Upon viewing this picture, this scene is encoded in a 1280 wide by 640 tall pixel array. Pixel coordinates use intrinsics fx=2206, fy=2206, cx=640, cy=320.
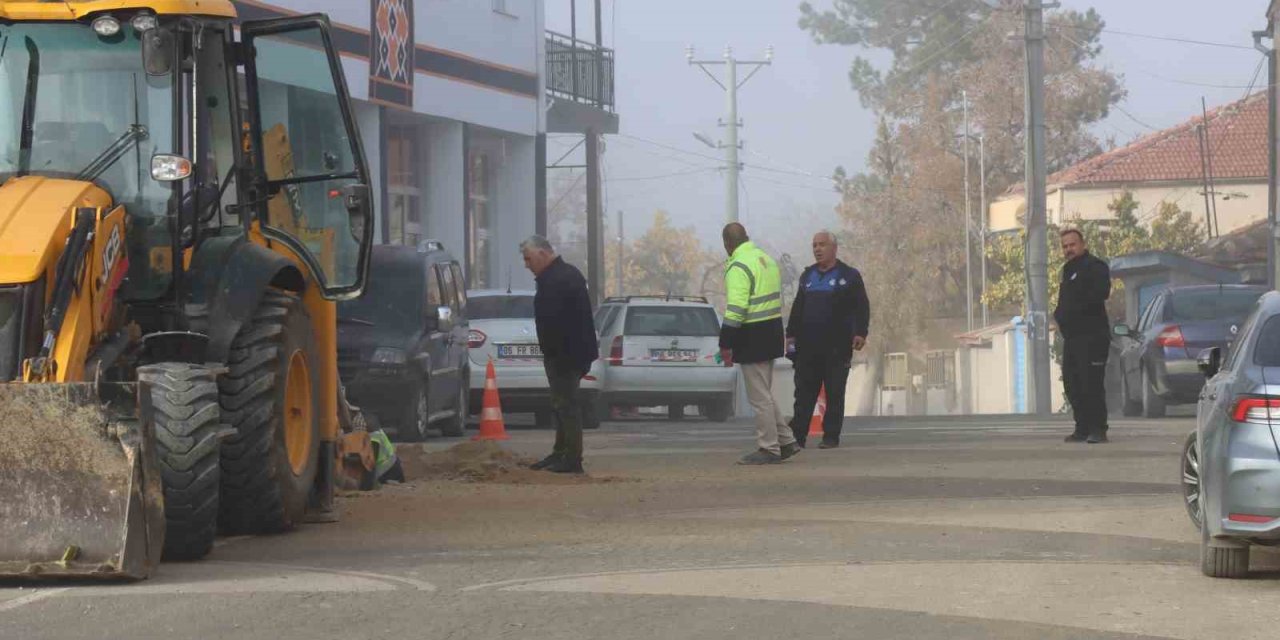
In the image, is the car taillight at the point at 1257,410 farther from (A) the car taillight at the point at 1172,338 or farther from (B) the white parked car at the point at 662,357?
(B) the white parked car at the point at 662,357

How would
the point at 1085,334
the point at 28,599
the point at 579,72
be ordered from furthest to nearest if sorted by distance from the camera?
the point at 579,72
the point at 1085,334
the point at 28,599

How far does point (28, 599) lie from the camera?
8.68m

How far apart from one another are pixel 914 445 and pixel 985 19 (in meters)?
61.1

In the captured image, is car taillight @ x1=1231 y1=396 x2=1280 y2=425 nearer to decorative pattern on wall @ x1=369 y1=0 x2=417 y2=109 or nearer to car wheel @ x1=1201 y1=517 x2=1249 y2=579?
car wheel @ x1=1201 y1=517 x2=1249 y2=579

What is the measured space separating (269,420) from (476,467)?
16.3 feet

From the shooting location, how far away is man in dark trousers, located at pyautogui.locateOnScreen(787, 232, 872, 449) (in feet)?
61.0

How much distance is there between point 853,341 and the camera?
61.3ft

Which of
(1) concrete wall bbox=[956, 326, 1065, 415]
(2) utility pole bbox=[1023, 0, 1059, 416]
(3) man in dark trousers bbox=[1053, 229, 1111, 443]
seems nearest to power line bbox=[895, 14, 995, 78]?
(1) concrete wall bbox=[956, 326, 1065, 415]

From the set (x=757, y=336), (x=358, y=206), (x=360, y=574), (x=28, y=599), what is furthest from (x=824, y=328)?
(x=28, y=599)

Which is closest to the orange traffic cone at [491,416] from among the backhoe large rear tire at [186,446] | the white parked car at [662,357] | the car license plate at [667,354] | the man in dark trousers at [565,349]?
the white parked car at [662,357]

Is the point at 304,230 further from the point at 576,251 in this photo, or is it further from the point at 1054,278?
the point at 576,251

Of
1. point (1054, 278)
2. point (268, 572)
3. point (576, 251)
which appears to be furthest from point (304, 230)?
point (576, 251)

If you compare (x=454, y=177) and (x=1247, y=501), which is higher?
(x=454, y=177)

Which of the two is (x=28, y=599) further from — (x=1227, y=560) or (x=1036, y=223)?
(x=1036, y=223)
